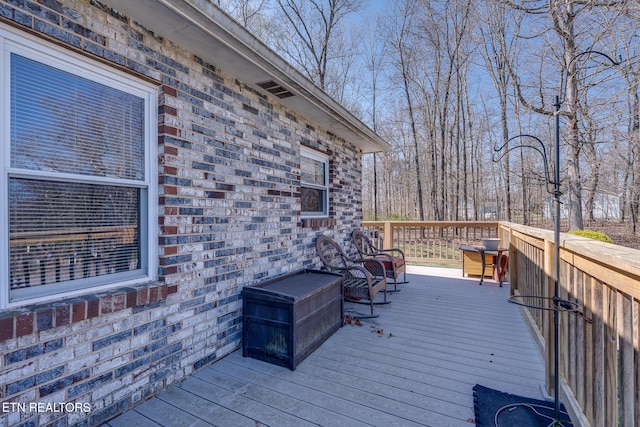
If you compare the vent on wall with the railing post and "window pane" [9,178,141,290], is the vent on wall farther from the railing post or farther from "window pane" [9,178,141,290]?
the railing post

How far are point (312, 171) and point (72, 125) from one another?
10.1ft

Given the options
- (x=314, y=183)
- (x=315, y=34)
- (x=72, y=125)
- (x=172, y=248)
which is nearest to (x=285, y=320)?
(x=172, y=248)

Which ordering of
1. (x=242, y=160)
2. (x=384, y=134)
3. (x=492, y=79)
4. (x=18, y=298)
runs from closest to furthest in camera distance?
1. (x=18, y=298)
2. (x=242, y=160)
3. (x=492, y=79)
4. (x=384, y=134)

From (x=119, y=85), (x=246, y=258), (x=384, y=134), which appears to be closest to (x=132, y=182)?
(x=119, y=85)

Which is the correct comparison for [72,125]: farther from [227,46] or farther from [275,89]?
[275,89]

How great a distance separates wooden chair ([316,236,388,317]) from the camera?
3.80 metres

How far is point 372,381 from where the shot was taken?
238 centimetres

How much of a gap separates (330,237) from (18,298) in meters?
3.74

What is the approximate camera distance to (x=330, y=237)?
4945 millimetres

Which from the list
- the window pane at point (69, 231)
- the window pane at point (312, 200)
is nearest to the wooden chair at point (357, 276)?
the window pane at point (312, 200)

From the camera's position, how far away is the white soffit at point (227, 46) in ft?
6.44

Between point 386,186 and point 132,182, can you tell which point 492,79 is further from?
point 132,182

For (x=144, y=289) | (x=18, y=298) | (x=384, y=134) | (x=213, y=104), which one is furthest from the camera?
(x=384, y=134)

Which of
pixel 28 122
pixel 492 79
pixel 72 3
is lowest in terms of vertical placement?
pixel 28 122
